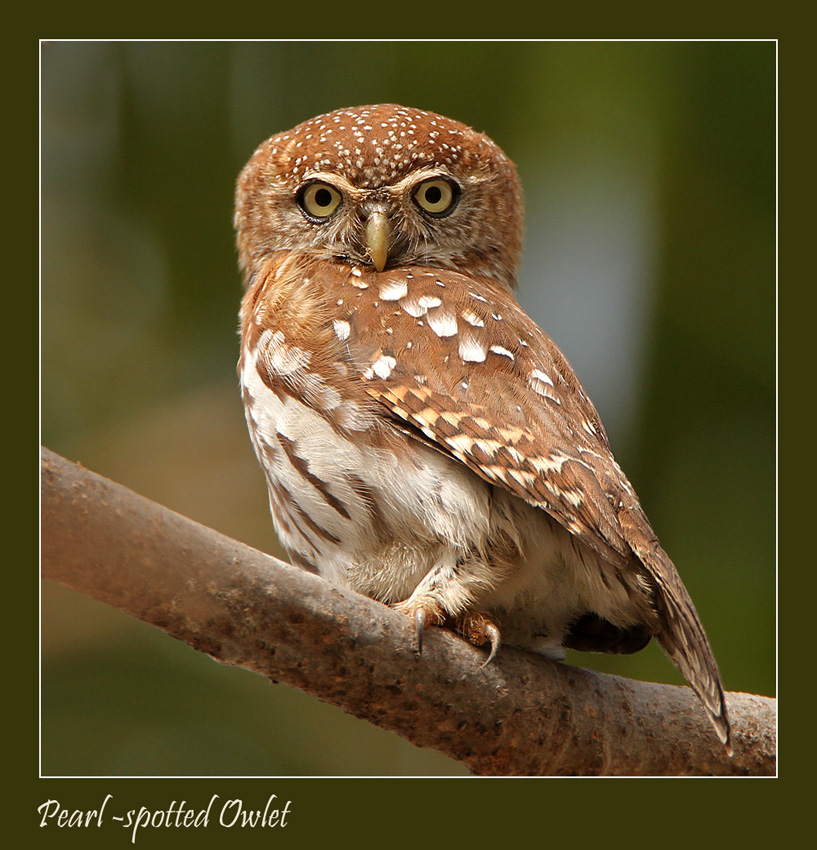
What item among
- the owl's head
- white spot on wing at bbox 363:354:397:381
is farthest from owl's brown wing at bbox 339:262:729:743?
the owl's head

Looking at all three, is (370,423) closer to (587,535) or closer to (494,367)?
(494,367)

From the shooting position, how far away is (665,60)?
153 inches

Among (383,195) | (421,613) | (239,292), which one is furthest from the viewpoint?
(239,292)

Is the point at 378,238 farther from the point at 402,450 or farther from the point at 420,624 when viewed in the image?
the point at 420,624

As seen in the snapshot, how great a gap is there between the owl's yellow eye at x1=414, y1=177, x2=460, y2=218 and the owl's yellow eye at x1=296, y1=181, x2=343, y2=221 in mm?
298

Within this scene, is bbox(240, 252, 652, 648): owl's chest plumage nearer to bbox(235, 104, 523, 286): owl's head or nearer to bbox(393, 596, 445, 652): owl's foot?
bbox(393, 596, 445, 652): owl's foot

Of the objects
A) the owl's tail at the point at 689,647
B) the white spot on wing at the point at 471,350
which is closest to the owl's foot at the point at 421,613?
the owl's tail at the point at 689,647

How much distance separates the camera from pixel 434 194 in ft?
11.3

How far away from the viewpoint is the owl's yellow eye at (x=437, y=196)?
3.39 m

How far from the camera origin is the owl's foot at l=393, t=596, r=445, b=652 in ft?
8.46

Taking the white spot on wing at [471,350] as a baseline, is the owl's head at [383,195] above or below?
above

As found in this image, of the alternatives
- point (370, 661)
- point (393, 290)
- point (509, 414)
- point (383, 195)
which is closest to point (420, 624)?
point (370, 661)

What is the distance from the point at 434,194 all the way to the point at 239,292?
1922 millimetres

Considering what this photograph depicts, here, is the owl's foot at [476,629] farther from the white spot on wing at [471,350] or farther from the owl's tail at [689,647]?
the white spot on wing at [471,350]
